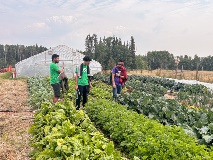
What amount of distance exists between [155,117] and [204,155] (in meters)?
3.43

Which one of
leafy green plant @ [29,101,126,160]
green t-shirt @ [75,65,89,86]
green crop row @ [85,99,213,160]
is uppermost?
green t-shirt @ [75,65,89,86]

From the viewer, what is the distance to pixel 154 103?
823 centimetres

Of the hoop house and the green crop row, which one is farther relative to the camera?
the hoop house

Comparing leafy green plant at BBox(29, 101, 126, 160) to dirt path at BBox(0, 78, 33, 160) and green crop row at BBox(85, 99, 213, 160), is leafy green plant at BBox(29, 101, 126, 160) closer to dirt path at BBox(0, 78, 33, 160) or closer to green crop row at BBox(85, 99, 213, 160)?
dirt path at BBox(0, 78, 33, 160)

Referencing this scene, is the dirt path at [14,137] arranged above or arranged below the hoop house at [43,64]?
below

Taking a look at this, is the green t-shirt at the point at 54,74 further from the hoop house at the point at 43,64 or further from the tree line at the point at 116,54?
the tree line at the point at 116,54

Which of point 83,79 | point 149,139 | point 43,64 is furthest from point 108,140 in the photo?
point 43,64

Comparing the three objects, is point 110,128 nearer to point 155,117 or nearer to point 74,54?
point 155,117

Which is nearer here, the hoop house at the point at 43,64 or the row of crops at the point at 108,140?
the row of crops at the point at 108,140

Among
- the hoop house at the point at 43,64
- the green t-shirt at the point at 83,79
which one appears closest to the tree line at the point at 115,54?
the hoop house at the point at 43,64

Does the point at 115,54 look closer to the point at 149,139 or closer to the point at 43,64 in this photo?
the point at 43,64

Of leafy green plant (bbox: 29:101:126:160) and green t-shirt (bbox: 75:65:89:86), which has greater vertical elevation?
green t-shirt (bbox: 75:65:89:86)

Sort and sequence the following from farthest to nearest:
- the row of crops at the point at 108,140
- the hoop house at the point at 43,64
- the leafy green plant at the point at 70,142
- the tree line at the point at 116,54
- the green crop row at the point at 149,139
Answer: the tree line at the point at 116,54 < the hoop house at the point at 43,64 < the green crop row at the point at 149,139 < the row of crops at the point at 108,140 < the leafy green plant at the point at 70,142

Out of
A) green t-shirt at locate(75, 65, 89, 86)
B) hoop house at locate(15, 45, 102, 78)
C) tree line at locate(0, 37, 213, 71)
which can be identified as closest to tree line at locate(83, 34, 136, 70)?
tree line at locate(0, 37, 213, 71)
